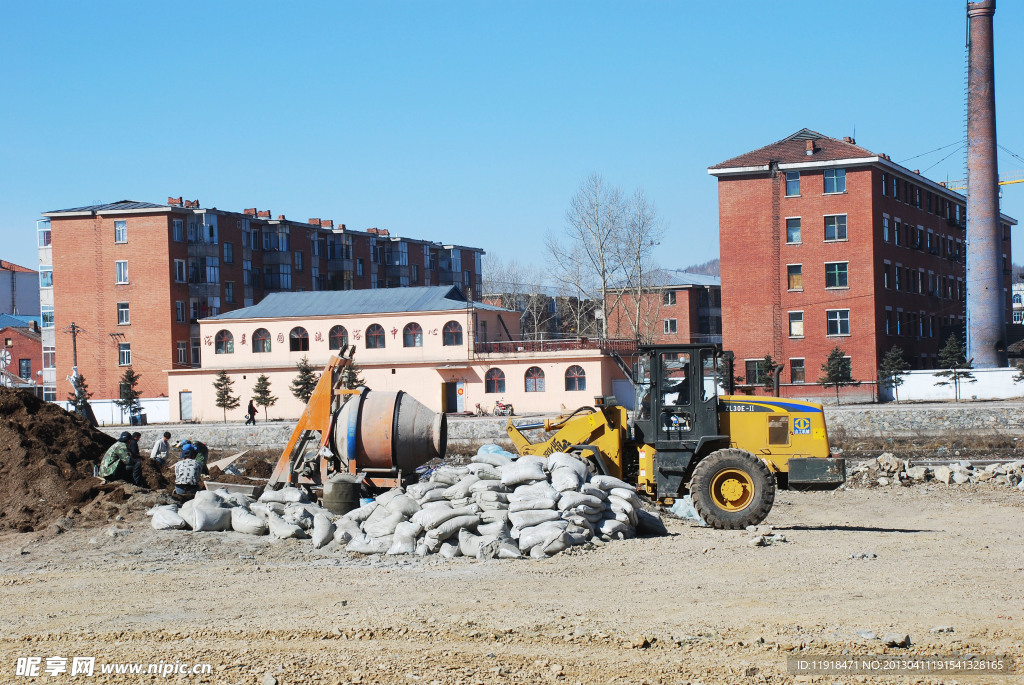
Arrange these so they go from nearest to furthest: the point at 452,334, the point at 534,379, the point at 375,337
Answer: the point at 534,379
the point at 452,334
the point at 375,337

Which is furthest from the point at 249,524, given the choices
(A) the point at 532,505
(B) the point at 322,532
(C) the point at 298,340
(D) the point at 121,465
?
(C) the point at 298,340

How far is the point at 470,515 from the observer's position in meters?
14.6

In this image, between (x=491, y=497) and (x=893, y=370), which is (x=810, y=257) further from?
(x=491, y=497)

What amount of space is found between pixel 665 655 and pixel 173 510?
381 inches

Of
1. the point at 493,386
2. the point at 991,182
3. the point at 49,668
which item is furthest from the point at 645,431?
the point at 991,182

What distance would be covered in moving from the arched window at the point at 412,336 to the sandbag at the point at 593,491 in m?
46.6

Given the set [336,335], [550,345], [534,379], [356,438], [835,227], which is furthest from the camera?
[336,335]

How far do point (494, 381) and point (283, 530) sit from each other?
44524 mm

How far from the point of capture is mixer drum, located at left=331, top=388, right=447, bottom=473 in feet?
59.1

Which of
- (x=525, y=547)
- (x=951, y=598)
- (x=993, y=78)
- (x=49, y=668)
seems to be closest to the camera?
(x=49, y=668)

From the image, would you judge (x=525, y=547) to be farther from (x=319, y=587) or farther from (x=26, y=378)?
(x=26, y=378)

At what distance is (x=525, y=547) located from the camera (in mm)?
14172

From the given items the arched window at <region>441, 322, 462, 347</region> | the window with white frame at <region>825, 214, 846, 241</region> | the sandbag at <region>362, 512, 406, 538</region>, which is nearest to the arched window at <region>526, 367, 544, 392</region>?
the arched window at <region>441, 322, 462, 347</region>

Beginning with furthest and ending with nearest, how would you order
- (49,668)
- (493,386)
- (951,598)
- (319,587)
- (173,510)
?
1. (493,386)
2. (173,510)
3. (319,587)
4. (951,598)
5. (49,668)
